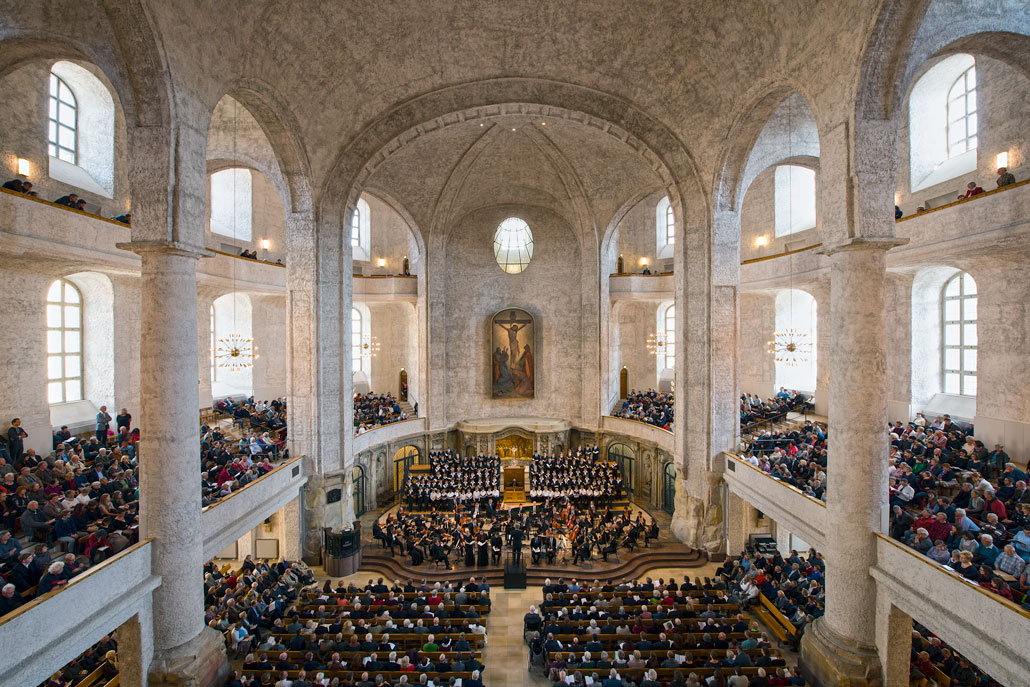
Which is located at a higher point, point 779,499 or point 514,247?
point 514,247

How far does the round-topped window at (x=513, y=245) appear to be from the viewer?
84.5ft

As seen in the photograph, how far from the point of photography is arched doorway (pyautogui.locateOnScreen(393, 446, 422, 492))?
907 inches

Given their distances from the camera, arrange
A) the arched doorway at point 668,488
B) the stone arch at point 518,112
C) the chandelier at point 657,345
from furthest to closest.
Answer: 1. the chandelier at point 657,345
2. the arched doorway at point 668,488
3. the stone arch at point 518,112

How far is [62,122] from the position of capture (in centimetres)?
1458

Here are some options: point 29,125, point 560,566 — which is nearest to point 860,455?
point 560,566

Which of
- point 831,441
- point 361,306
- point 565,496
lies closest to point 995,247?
point 831,441

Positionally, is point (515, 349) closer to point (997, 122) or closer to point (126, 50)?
point (997, 122)

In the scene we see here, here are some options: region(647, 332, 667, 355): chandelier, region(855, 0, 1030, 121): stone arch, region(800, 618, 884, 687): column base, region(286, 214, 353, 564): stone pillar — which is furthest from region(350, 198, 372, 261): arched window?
region(800, 618, 884, 687): column base

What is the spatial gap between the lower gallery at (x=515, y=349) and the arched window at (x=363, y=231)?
3960 mm

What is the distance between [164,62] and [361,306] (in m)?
19.2

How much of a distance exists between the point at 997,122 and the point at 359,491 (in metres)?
22.3

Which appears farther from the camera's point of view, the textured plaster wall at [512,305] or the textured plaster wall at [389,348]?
the textured plaster wall at [389,348]

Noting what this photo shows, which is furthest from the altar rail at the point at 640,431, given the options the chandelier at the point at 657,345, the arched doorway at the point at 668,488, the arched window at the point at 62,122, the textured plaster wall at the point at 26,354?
the arched window at the point at 62,122

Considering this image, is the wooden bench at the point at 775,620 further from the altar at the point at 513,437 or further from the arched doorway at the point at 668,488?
the altar at the point at 513,437
